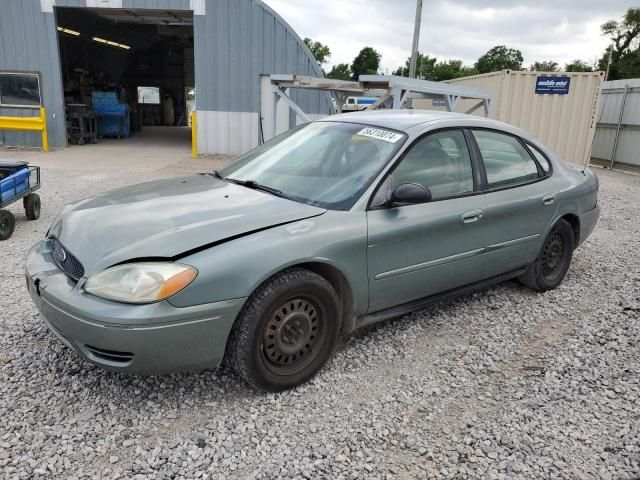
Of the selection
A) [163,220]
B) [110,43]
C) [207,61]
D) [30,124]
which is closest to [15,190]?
[163,220]

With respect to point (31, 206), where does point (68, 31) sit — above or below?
above

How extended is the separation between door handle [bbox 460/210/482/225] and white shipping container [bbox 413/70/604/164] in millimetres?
10532

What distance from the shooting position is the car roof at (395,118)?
3.57 meters

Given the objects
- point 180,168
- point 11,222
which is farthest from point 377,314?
point 180,168

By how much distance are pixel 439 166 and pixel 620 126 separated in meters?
14.9

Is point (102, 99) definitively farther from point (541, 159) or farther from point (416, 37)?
point (541, 159)

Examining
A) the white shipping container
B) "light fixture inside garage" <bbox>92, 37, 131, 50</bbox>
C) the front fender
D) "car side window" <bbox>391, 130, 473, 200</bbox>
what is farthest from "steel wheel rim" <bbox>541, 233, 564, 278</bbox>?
"light fixture inside garage" <bbox>92, 37, 131, 50</bbox>

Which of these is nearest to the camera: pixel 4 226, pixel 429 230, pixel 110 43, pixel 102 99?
pixel 429 230

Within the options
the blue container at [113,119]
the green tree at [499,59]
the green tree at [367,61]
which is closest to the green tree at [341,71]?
the green tree at [367,61]

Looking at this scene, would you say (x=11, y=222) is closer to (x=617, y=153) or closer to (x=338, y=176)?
(x=338, y=176)

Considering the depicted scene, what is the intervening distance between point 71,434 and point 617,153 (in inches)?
684

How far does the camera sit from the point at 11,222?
235 inches

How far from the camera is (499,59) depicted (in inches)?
3361

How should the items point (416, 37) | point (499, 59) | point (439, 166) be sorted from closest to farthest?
point (439, 166) → point (416, 37) → point (499, 59)
